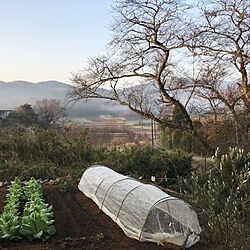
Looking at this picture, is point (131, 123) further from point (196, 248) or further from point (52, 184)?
point (196, 248)

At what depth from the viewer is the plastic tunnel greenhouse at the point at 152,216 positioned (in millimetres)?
3805

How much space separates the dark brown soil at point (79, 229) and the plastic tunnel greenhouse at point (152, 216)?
5.3 inches

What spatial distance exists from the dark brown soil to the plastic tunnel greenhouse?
14 centimetres

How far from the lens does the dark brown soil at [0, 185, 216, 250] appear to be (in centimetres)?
367

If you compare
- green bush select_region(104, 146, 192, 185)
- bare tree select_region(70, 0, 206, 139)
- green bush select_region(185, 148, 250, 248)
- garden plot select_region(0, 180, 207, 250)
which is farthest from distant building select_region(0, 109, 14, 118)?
green bush select_region(185, 148, 250, 248)

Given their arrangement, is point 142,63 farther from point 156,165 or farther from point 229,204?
point 229,204

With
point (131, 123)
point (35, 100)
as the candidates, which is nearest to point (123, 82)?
point (131, 123)

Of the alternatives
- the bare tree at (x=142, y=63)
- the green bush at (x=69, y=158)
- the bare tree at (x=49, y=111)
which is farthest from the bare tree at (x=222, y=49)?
the bare tree at (x=49, y=111)

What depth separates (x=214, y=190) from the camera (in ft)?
9.38

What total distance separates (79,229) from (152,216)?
1343 millimetres

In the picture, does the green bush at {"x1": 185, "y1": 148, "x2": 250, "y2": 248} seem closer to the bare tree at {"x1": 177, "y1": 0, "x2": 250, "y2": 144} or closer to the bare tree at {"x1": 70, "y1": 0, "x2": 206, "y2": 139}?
the bare tree at {"x1": 177, "y1": 0, "x2": 250, "y2": 144}

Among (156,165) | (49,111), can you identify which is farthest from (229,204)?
(49,111)

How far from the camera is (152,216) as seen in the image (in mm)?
3967

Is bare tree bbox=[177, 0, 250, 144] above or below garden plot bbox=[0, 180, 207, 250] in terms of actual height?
above
